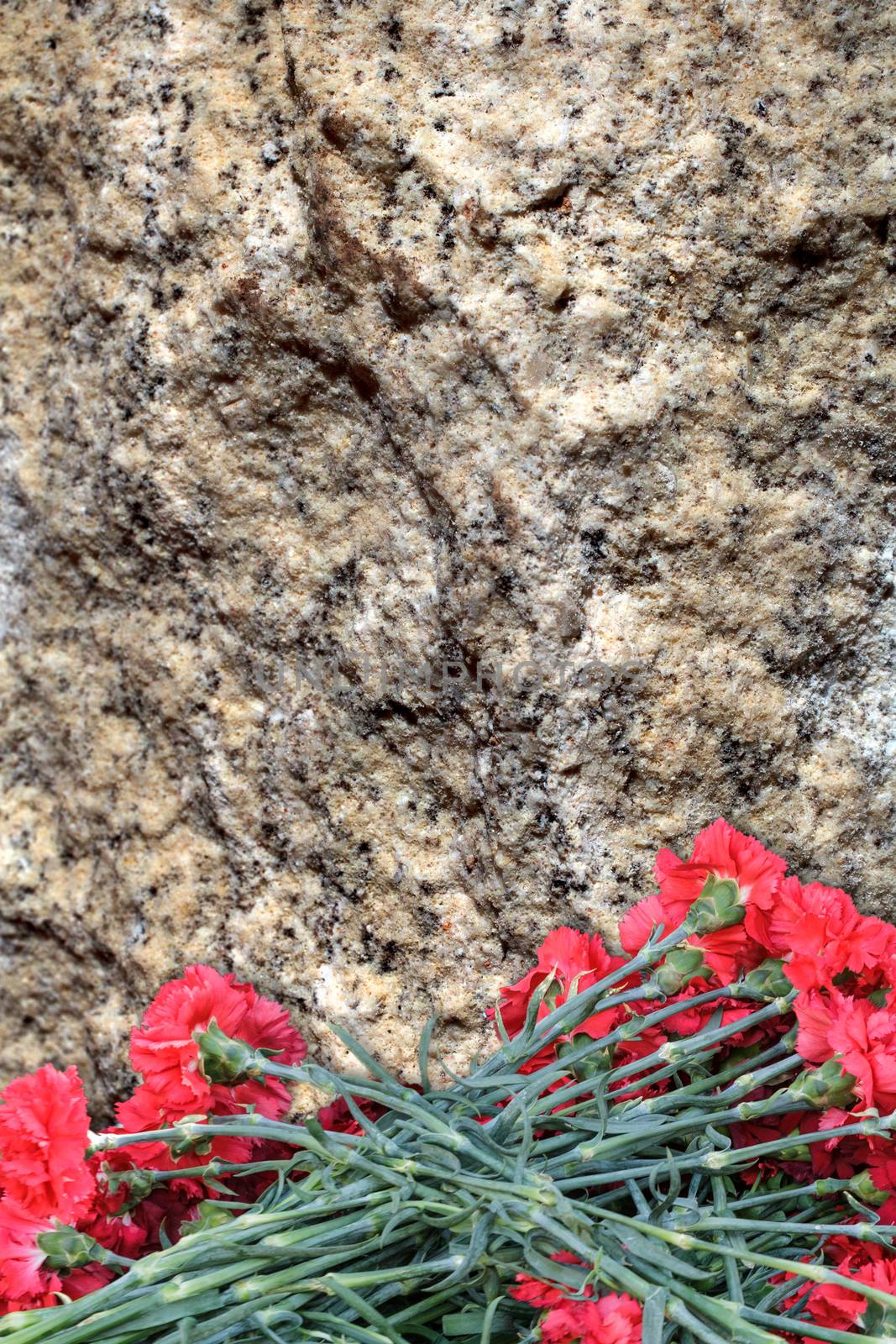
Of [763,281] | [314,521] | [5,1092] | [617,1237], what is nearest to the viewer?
[617,1237]

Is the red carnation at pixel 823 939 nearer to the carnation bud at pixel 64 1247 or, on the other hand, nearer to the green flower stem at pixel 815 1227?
the green flower stem at pixel 815 1227

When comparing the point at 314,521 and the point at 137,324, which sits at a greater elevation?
the point at 137,324

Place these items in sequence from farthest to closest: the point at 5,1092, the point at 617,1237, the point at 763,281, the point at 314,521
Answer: the point at 314,521
the point at 763,281
the point at 5,1092
the point at 617,1237

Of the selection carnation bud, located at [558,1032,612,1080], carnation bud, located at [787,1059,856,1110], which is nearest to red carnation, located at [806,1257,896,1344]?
carnation bud, located at [787,1059,856,1110]

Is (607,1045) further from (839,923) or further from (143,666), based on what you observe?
(143,666)

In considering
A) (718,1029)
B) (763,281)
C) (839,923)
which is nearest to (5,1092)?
(718,1029)

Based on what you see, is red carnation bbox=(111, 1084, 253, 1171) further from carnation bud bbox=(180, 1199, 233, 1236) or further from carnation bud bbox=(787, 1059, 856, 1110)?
carnation bud bbox=(787, 1059, 856, 1110)

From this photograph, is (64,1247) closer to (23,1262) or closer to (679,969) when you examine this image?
(23,1262)
